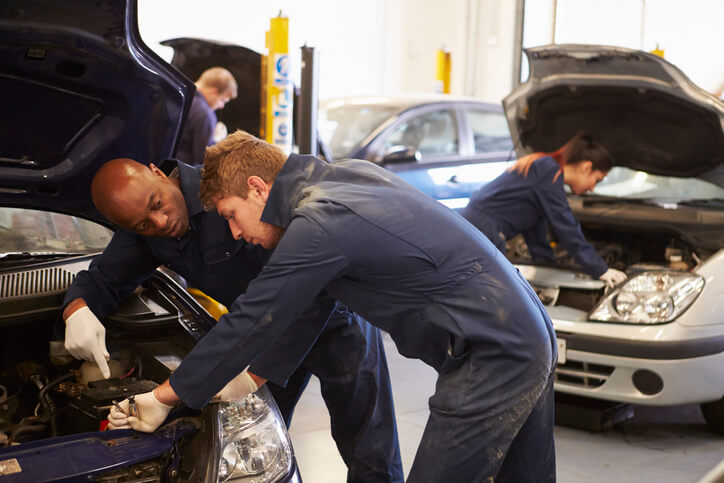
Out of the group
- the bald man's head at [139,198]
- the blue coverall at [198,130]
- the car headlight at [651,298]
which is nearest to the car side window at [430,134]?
the blue coverall at [198,130]

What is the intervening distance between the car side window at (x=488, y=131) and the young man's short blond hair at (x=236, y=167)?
15.7 feet

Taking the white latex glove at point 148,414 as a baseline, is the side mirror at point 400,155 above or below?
above

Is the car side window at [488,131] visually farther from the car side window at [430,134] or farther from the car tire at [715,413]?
the car tire at [715,413]

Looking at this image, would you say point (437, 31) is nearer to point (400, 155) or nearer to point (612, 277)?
point (400, 155)

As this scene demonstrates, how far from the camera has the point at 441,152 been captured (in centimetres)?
635

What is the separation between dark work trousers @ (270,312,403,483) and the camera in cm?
251

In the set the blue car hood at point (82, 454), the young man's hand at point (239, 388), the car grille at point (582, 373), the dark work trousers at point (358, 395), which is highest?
the young man's hand at point (239, 388)

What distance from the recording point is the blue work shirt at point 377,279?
1718mm

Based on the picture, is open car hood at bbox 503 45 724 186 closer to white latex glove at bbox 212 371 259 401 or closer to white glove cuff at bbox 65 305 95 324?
white latex glove at bbox 212 371 259 401

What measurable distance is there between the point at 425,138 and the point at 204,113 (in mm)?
1912

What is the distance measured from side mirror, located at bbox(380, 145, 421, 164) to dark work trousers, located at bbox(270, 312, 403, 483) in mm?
3282

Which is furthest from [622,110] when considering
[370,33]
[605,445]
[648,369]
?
[370,33]

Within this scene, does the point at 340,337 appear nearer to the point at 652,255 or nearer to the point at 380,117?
the point at 652,255

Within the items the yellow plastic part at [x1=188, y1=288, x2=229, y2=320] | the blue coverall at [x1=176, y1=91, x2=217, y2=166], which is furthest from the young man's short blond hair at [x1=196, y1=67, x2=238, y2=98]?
the yellow plastic part at [x1=188, y1=288, x2=229, y2=320]
